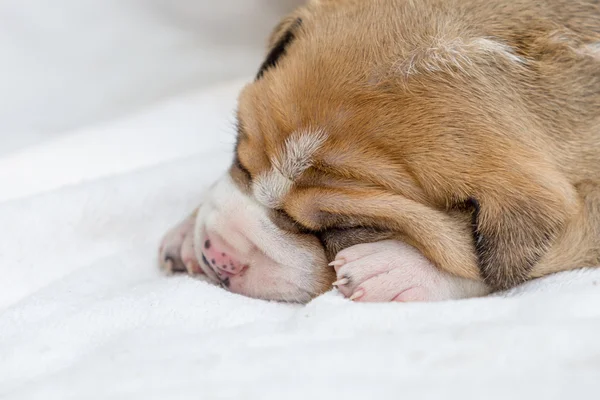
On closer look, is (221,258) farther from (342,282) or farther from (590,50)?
(590,50)

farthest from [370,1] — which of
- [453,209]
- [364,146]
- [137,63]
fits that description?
[137,63]

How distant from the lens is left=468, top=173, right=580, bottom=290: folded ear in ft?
5.43

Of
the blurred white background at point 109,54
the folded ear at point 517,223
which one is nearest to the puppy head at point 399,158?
the folded ear at point 517,223

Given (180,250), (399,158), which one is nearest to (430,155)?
(399,158)

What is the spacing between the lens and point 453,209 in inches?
67.4

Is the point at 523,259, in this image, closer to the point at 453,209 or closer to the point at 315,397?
the point at 453,209

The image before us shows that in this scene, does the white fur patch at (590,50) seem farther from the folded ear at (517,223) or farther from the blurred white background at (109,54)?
the blurred white background at (109,54)

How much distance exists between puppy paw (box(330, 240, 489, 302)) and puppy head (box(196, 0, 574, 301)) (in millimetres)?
40

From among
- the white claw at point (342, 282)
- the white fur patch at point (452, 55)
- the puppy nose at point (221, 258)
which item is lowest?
the puppy nose at point (221, 258)

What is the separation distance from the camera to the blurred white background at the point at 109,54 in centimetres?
300

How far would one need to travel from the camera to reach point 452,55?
5.62 ft

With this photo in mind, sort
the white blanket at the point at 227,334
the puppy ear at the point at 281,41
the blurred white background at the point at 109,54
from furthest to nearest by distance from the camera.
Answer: the blurred white background at the point at 109,54, the puppy ear at the point at 281,41, the white blanket at the point at 227,334

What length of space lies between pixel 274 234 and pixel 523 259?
61 cm

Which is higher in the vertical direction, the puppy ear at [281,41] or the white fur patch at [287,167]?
the puppy ear at [281,41]
